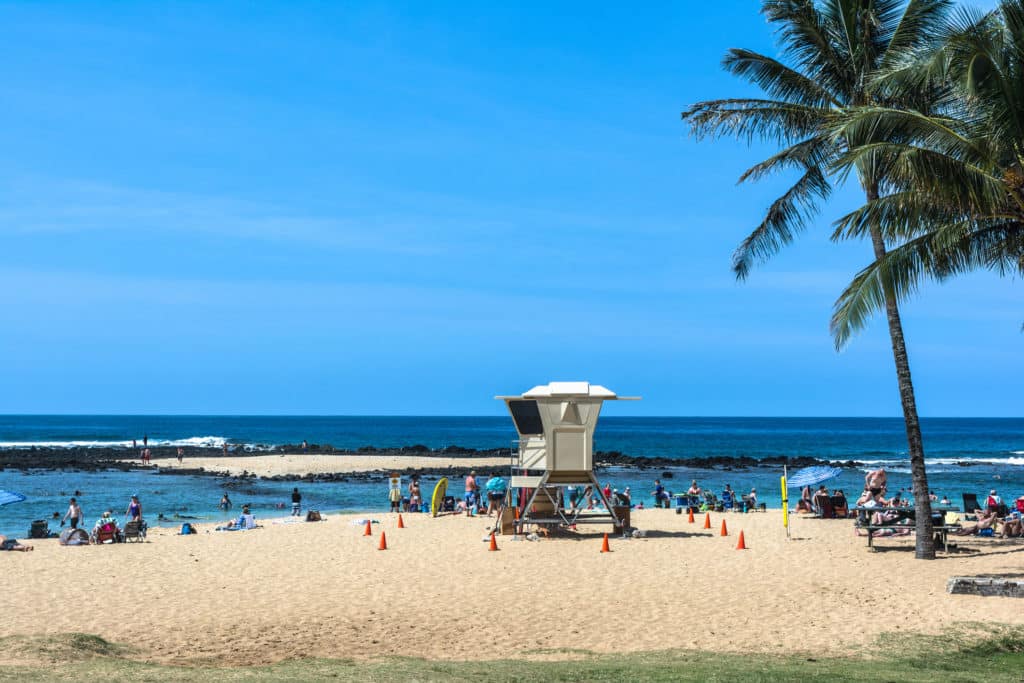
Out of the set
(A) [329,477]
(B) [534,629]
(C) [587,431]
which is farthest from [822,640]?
(A) [329,477]

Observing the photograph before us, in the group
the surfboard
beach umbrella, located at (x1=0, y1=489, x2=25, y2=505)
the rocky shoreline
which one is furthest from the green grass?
the rocky shoreline

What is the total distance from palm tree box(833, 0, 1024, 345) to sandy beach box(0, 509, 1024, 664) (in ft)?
14.9

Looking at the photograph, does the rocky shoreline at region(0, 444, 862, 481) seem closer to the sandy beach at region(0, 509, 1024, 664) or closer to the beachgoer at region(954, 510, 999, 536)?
the sandy beach at region(0, 509, 1024, 664)

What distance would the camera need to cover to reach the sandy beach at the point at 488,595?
456 inches

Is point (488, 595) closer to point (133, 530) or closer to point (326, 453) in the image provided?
point (133, 530)

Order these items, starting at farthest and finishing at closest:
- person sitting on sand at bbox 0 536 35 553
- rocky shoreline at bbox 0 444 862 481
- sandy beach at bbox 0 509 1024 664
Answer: rocky shoreline at bbox 0 444 862 481, person sitting on sand at bbox 0 536 35 553, sandy beach at bbox 0 509 1024 664

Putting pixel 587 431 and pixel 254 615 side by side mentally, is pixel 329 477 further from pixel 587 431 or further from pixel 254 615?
pixel 254 615

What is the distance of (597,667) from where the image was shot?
9.45 meters

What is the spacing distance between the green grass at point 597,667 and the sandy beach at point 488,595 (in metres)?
0.63

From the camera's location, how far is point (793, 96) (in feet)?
61.9

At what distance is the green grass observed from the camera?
8.77 m

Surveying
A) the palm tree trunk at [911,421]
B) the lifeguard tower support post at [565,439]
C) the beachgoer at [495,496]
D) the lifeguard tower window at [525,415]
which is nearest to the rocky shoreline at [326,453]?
the beachgoer at [495,496]

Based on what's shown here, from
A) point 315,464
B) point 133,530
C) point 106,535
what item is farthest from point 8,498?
point 315,464

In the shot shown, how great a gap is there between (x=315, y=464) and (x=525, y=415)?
43.4 meters
